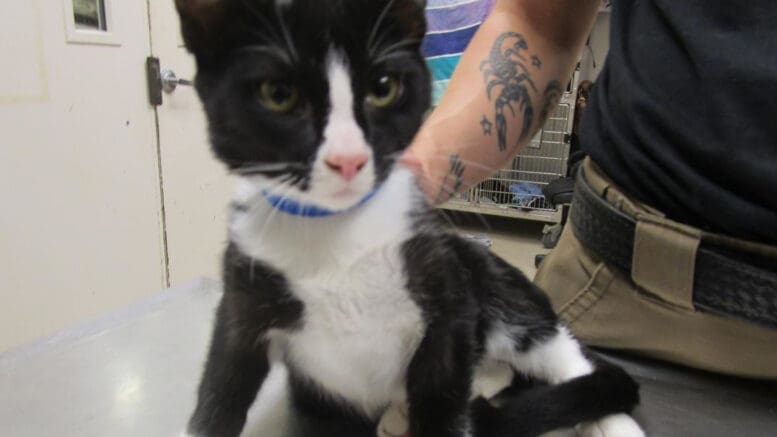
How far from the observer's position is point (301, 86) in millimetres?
466

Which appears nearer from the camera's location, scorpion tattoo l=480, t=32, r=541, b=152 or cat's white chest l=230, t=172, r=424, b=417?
cat's white chest l=230, t=172, r=424, b=417

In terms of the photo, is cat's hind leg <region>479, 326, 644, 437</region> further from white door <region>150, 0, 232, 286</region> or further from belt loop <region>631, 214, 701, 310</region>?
white door <region>150, 0, 232, 286</region>

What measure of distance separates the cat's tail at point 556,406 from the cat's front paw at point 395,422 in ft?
0.22

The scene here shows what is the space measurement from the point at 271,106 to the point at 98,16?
1564 millimetres

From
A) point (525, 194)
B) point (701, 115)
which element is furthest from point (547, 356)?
point (525, 194)

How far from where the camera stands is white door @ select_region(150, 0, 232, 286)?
190cm

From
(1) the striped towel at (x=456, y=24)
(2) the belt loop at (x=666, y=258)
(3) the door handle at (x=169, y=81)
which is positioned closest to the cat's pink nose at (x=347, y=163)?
(2) the belt loop at (x=666, y=258)

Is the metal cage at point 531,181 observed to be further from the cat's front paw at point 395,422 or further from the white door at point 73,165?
the cat's front paw at point 395,422

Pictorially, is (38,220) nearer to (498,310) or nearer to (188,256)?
(188,256)

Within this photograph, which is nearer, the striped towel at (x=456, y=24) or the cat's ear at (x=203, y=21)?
the cat's ear at (x=203, y=21)

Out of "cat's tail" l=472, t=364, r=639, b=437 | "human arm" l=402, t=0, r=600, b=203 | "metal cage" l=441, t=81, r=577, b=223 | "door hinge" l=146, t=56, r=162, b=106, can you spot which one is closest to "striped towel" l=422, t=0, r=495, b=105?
"human arm" l=402, t=0, r=600, b=203

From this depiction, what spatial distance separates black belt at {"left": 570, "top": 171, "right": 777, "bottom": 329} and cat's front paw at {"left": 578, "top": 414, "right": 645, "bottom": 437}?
0.49 feet

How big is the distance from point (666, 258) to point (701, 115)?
16cm

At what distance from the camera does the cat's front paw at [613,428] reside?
0.62 metres
